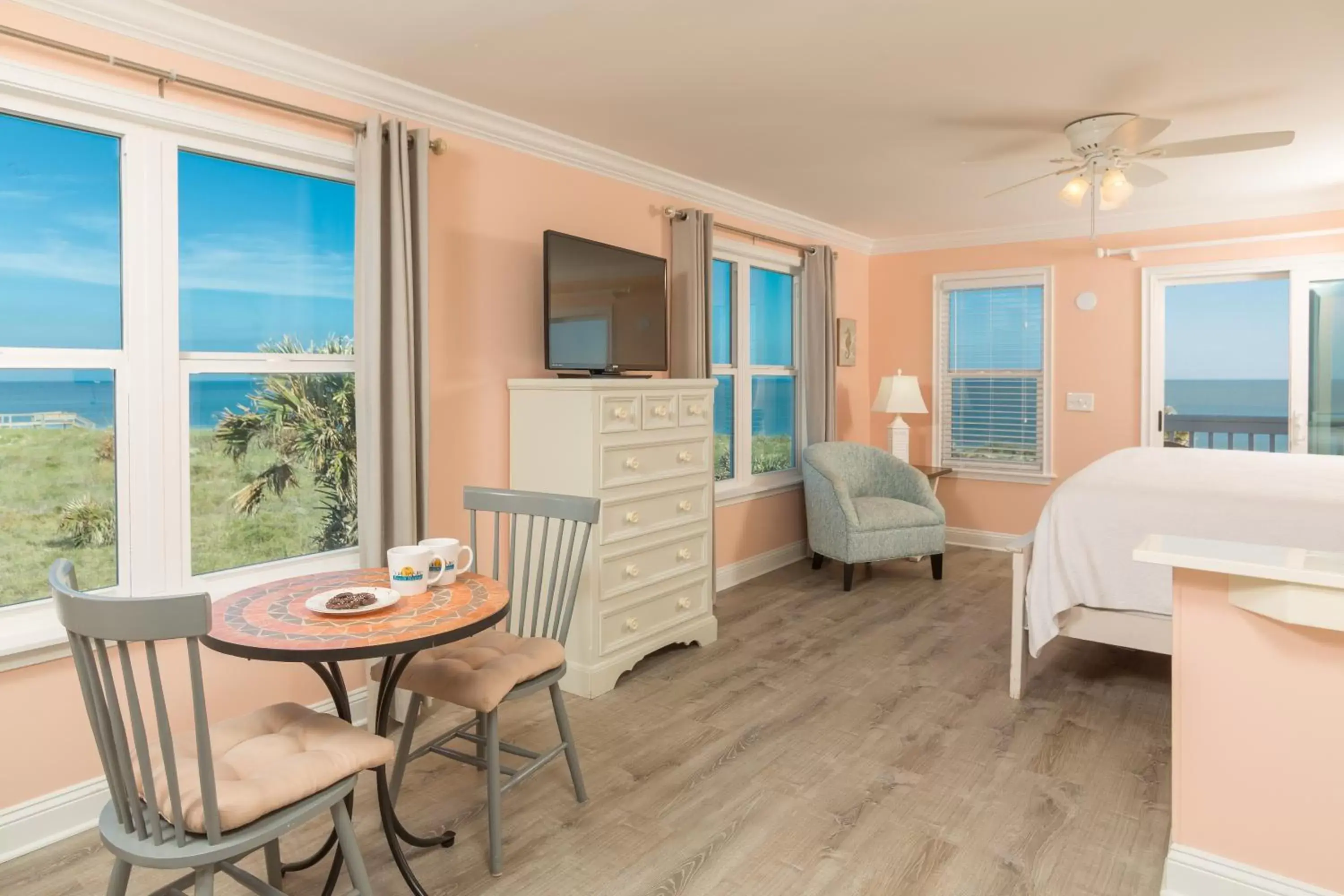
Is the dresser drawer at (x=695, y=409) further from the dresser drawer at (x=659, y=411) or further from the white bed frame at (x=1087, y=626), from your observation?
the white bed frame at (x=1087, y=626)

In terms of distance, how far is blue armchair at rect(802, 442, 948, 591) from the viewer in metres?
4.95

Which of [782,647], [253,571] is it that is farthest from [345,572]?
[782,647]

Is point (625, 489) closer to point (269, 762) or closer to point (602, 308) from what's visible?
point (602, 308)

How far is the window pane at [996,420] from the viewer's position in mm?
6164

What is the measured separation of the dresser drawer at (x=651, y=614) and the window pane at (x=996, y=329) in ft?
11.6

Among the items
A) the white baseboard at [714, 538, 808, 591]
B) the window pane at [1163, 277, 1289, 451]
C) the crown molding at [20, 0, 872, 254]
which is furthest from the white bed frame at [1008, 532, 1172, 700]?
the window pane at [1163, 277, 1289, 451]

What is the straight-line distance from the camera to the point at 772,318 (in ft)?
18.7

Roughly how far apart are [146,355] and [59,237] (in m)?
0.41

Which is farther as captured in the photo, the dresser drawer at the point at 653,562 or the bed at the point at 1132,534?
the dresser drawer at the point at 653,562

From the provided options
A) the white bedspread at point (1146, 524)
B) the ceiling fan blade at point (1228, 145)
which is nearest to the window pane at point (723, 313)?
the white bedspread at point (1146, 524)

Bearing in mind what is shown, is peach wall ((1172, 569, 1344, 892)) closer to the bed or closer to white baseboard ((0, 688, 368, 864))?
the bed

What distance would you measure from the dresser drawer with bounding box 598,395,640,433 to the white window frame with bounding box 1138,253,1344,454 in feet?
12.1

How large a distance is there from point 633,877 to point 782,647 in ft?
6.47

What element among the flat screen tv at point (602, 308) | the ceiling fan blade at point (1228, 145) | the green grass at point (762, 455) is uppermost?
the ceiling fan blade at point (1228, 145)
